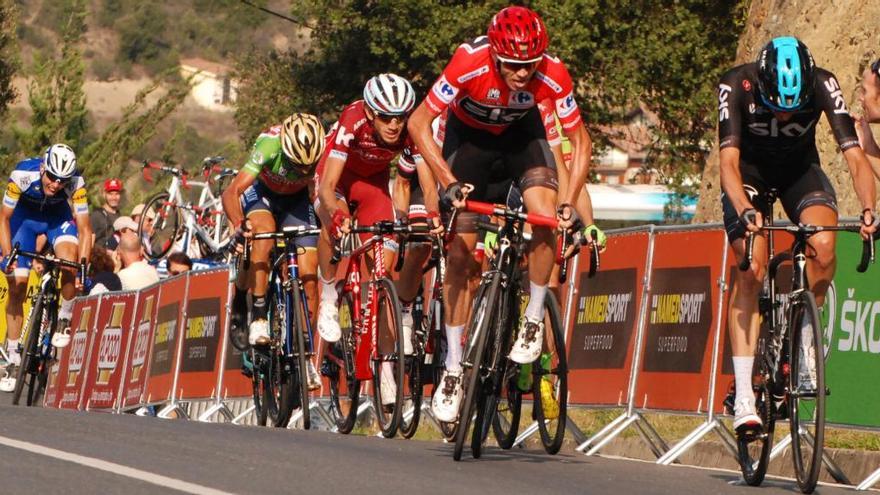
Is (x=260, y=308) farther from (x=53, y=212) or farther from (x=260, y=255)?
(x=53, y=212)

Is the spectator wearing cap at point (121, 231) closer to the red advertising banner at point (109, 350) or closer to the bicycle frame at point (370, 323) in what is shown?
the red advertising banner at point (109, 350)

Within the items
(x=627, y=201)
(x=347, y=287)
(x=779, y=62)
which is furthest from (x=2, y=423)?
(x=627, y=201)

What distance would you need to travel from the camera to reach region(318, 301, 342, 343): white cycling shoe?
42.1 ft

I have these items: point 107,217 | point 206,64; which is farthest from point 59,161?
point 206,64

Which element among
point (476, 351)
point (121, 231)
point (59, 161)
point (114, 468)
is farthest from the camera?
point (121, 231)

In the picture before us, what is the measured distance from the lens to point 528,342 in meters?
10.2

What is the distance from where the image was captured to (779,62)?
30.9 ft

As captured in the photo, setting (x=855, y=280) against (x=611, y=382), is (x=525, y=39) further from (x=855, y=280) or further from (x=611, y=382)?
(x=611, y=382)

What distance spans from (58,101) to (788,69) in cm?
3366

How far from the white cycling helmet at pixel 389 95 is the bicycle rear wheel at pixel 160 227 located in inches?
586

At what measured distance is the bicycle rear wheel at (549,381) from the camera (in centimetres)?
1054

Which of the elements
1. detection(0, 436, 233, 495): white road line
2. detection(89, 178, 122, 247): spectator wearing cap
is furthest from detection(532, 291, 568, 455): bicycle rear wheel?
detection(89, 178, 122, 247): spectator wearing cap

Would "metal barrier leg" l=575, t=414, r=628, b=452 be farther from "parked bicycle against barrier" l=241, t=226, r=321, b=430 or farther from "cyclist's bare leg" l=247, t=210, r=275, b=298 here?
"cyclist's bare leg" l=247, t=210, r=275, b=298

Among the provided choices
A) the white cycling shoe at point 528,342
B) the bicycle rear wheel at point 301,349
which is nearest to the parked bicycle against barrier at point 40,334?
the bicycle rear wheel at point 301,349
